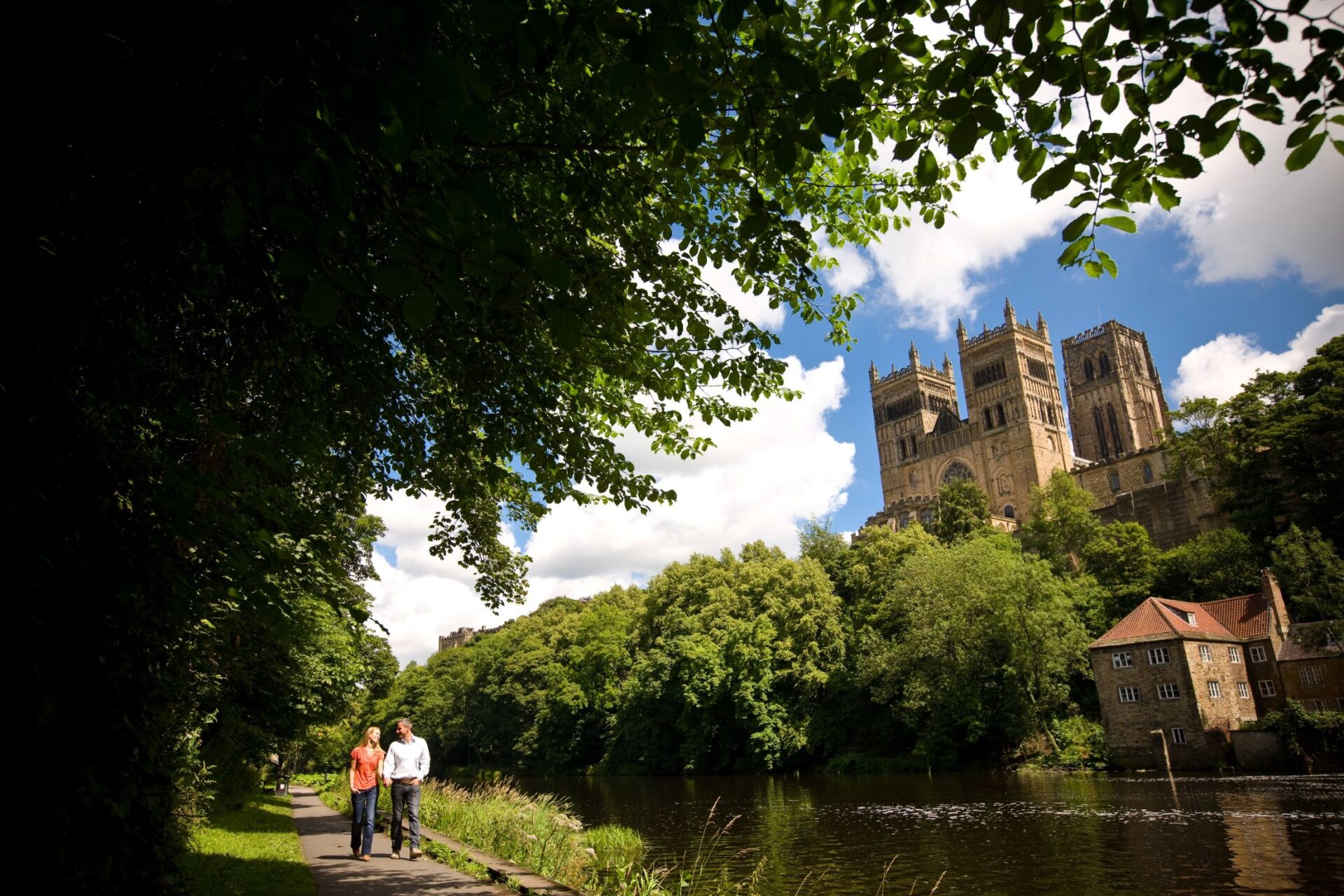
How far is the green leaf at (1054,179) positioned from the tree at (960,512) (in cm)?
5769

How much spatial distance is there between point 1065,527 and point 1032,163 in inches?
2372

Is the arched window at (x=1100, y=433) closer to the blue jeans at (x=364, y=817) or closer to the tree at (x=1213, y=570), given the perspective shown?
the tree at (x=1213, y=570)

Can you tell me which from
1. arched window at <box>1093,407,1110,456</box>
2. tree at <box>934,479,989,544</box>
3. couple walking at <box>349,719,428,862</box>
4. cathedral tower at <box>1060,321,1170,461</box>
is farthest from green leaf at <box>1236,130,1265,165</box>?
arched window at <box>1093,407,1110,456</box>

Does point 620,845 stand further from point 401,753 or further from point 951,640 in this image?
point 951,640

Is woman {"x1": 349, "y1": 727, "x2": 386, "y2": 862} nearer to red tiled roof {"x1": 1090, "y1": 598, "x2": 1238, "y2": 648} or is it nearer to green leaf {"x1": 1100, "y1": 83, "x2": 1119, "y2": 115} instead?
green leaf {"x1": 1100, "y1": 83, "x2": 1119, "y2": 115}

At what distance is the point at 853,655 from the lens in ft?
146

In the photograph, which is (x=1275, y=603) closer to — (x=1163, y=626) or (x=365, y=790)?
(x=1163, y=626)

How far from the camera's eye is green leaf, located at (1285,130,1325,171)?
10.4 ft

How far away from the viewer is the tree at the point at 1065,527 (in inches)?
2233

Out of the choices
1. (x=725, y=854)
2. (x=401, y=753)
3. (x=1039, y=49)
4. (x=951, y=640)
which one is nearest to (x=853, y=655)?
(x=951, y=640)

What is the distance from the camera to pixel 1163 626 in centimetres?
3503

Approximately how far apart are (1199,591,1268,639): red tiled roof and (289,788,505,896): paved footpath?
37.8m

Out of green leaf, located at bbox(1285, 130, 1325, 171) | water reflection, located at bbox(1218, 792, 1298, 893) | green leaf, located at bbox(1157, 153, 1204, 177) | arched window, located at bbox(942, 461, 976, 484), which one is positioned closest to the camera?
green leaf, located at bbox(1285, 130, 1325, 171)

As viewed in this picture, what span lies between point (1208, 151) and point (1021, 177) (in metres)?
0.78
